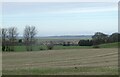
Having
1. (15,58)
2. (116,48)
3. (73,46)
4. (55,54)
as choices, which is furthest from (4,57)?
(116,48)

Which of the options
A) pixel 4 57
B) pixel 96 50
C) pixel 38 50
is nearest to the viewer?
pixel 4 57

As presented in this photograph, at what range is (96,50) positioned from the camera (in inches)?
1152

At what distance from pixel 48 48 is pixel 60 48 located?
1241 mm

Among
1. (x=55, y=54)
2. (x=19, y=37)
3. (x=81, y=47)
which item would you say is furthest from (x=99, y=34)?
(x=19, y=37)

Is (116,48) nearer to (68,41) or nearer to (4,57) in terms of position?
(68,41)

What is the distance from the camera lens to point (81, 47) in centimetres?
2822

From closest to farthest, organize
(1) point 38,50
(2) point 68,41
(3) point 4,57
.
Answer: (3) point 4,57 < (2) point 68,41 < (1) point 38,50

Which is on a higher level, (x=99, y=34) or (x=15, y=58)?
(x=99, y=34)

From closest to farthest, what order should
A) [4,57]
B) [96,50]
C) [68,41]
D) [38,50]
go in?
[4,57] → [68,41] → [38,50] → [96,50]

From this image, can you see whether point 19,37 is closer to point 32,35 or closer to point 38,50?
point 38,50

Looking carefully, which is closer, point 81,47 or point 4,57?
point 4,57

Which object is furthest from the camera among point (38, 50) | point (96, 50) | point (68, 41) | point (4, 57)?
point (96, 50)

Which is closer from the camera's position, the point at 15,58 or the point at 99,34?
the point at 15,58

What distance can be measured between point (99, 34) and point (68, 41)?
3.23 metres
